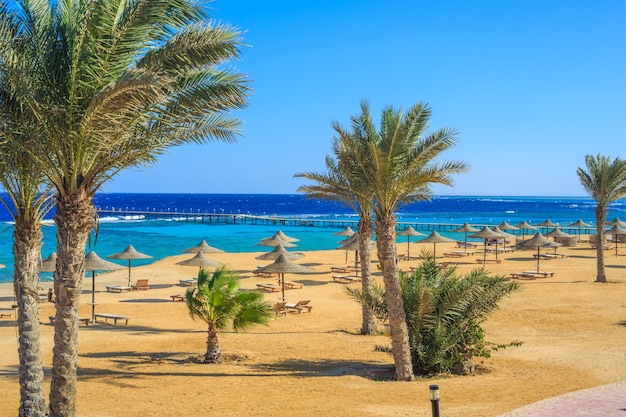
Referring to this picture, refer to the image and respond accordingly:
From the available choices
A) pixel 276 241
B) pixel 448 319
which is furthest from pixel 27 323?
pixel 276 241

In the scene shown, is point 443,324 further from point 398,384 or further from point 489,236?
point 489,236

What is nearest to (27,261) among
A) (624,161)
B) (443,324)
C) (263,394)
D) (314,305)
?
(263,394)

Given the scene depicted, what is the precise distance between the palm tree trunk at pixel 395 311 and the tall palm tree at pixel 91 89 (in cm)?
543

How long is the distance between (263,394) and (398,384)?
2718 mm

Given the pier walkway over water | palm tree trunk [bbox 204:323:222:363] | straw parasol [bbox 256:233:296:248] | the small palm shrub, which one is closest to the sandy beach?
palm tree trunk [bbox 204:323:222:363]

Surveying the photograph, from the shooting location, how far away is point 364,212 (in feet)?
62.6

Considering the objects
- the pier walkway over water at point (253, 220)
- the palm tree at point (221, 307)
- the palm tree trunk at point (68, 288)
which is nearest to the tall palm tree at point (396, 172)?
the palm tree at point (221, 307)

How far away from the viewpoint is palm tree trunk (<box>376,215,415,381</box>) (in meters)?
13.1

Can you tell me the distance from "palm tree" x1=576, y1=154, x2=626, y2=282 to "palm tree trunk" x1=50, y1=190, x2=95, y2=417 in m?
25.8

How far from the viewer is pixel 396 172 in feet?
44.4

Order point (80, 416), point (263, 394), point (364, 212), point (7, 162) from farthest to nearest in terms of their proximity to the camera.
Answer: point (364, 212) → point (263, 394) → point (80, 416) → point (7, 162)

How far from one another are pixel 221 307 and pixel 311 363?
2440mm

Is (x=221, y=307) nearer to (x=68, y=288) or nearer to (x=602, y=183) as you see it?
(x=68, y=288)

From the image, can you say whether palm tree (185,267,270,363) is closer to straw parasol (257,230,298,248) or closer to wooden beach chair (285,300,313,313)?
wooden beach chair (285,300,313,313)
